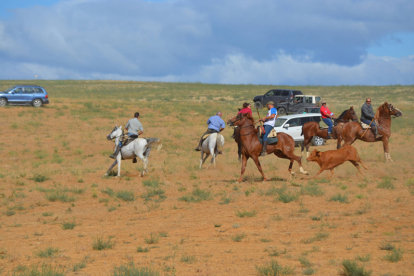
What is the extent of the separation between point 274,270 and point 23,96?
128 feet

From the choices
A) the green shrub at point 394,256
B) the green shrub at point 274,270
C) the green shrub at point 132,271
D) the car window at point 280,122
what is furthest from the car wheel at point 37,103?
the green shrub at point 394,256

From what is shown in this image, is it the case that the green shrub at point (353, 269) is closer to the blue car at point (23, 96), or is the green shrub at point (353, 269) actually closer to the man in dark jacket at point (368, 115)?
the man in dark jacket at point (368, 115)

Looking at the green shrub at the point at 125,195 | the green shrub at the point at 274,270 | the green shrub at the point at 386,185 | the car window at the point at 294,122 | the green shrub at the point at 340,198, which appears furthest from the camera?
the car window at the point at 294,122

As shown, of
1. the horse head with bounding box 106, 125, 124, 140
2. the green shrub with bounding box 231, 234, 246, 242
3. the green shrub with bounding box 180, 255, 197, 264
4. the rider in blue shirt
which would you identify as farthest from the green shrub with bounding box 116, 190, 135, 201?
the green shrub with bounding box 180, 255, 197, 264

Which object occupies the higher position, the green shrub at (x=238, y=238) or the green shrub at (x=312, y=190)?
Answer: the green shrub at (x=312, y=190)

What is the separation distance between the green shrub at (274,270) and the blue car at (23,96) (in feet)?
125

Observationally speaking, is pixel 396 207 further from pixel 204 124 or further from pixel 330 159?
pixel 204 124

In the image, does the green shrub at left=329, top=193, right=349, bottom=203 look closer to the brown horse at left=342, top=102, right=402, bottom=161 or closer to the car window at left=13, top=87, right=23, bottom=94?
the brown horse at left=342, top=102, right=402, bottom=161

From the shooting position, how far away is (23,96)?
40.6 meters

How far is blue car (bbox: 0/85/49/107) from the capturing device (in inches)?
1587

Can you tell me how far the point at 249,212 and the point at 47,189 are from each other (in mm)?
7503

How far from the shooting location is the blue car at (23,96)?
4031cm

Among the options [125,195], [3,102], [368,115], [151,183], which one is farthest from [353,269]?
[3,102]

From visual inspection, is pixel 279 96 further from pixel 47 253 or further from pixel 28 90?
pixel 47 253
